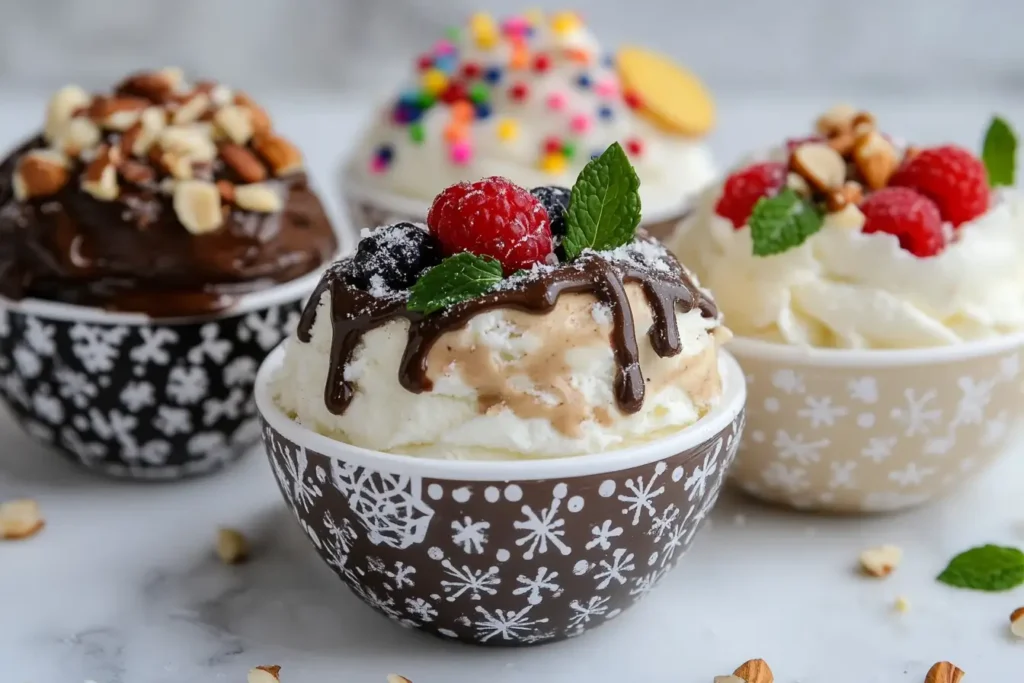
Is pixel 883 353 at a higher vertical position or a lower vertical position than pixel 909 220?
lower

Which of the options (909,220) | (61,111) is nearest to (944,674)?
(909,220)

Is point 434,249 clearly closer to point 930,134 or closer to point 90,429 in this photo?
point 90,429

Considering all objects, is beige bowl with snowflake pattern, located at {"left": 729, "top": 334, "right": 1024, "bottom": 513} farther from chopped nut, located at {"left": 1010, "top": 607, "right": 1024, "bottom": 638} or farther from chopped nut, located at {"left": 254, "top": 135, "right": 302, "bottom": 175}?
chopped nut, located at {"left": 254, "top": 135, "right": 302, "bottom": 175}

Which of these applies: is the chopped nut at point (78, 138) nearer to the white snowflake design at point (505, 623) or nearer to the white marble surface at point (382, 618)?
the white marble surface at point (382, 618)

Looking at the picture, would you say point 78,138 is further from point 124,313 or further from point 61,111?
point 124,313

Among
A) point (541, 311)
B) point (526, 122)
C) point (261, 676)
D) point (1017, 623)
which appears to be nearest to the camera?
point (541, 311)

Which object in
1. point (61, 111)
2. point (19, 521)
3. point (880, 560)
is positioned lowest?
point (19, 521)

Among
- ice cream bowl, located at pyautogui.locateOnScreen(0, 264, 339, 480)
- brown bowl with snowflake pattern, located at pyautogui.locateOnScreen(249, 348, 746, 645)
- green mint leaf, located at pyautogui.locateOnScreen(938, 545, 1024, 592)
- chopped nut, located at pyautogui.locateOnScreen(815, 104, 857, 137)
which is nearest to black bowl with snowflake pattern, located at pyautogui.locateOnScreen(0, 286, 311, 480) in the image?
ice cream bowl, located at pyautogui.locateOnScreen(0, 264, 339, 480)
